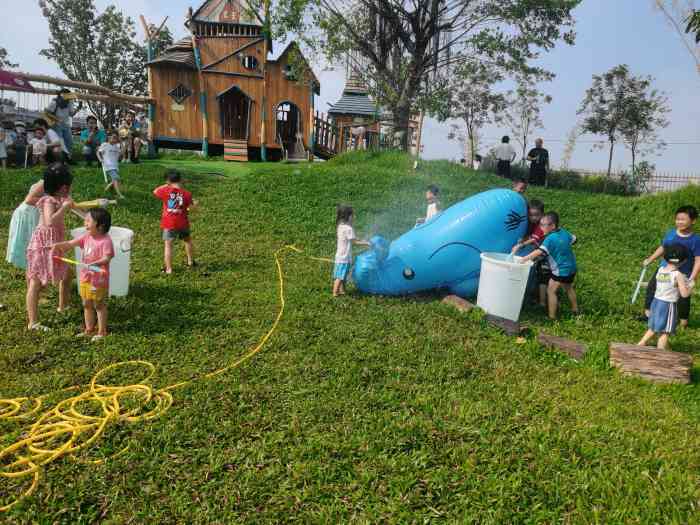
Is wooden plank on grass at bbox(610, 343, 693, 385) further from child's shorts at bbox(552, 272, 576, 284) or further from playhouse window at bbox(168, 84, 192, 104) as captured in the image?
playhouse window at bbox(168, 84, 192, 104)

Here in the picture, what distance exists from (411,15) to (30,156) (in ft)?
46.9

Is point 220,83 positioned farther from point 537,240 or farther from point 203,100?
point 537,240

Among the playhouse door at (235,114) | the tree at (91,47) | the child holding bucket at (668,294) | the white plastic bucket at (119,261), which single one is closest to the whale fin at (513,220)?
the child holding bucket at (668,294)

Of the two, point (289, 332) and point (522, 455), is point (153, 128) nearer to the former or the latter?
point (289, 332)

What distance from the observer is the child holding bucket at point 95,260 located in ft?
14.9

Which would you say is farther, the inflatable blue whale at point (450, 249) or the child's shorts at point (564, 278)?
the inflatable blue whale at point (450, 249)

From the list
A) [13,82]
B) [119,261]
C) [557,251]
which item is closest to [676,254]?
[557,251]

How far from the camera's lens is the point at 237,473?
9.86 ft

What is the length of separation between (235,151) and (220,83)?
316 centimetres

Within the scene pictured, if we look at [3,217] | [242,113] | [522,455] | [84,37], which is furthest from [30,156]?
[84,37]

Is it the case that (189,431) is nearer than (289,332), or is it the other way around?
(189,431)

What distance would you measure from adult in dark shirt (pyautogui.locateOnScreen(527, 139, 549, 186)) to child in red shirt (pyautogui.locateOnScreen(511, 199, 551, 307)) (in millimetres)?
11434

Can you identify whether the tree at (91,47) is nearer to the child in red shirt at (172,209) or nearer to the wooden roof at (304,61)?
the wooden roof at (304,61)

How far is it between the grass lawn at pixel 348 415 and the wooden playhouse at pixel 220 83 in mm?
15318
